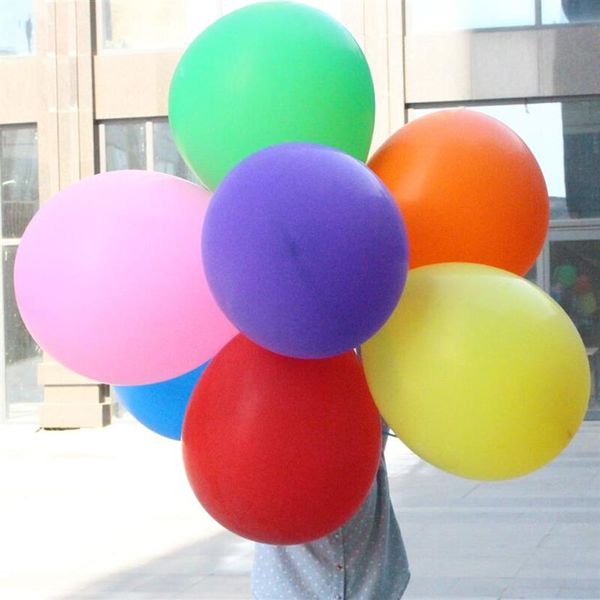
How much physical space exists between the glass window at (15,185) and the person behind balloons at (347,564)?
43.8ft

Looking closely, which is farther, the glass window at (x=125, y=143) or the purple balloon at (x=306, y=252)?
Answer: the glass window at (x=125, y=143)

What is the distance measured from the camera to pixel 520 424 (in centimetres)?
287

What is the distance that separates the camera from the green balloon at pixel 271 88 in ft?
10.2

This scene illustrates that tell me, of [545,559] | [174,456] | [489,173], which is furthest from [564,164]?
[489,173]

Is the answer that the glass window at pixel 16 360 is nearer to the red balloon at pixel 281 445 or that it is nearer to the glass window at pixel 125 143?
the glass window at pixel 125 143

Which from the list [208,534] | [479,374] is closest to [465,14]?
[208,534]

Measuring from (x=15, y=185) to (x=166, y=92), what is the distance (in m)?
2.58

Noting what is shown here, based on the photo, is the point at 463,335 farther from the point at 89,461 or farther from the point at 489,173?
the point at 89,461

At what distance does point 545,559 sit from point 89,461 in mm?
6204

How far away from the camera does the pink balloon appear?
309 centimetres

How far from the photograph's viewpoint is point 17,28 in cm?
1622

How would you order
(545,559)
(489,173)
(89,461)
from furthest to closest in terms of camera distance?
(89,461) < (545,559) < (489,173)

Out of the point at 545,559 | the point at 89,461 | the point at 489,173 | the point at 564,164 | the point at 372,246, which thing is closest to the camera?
the point at 372,246

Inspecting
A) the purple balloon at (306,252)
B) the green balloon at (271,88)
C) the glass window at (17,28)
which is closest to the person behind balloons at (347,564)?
the purple balloon at (306,252)
